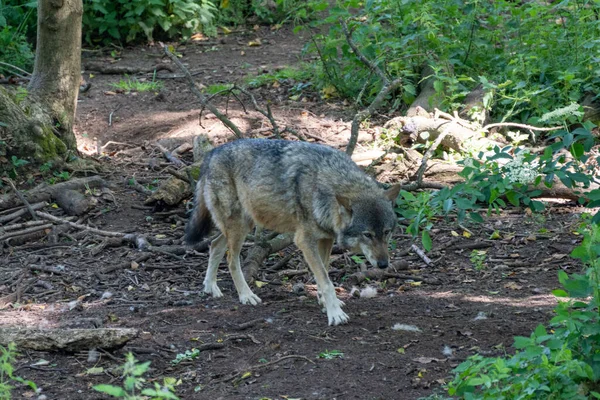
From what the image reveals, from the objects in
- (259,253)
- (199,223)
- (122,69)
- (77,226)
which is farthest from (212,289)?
(122,69)

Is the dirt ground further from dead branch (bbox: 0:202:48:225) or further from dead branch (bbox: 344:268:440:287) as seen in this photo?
dead branch (bbox: 0:202:48:225)

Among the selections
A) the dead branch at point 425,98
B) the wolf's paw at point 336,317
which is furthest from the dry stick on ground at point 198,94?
the wolf's paw at point 336,317

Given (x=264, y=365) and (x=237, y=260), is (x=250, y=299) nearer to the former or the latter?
(x=237, y=260)

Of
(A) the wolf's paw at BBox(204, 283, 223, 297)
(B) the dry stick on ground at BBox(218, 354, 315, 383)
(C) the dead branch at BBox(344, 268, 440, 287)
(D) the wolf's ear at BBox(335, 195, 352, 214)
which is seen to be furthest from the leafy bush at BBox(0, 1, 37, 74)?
(B) the dry stick on ground at BBox(218, 354, 315, 383)

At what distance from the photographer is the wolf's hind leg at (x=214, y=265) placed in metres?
7.02

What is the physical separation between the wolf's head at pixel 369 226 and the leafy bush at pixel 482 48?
3996mm

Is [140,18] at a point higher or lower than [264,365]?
higher

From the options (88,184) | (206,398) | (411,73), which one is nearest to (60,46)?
(88,184)

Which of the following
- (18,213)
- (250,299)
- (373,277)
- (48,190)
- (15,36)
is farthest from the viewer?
(15,36)

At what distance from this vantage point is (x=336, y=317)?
611cm

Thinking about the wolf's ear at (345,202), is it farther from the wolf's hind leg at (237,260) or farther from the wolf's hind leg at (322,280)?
the wolf's hind leg at (237,260)

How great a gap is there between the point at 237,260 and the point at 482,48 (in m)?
6.07

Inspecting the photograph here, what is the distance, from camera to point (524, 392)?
3.81 m

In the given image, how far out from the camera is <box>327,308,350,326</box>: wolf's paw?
20.0 ft
